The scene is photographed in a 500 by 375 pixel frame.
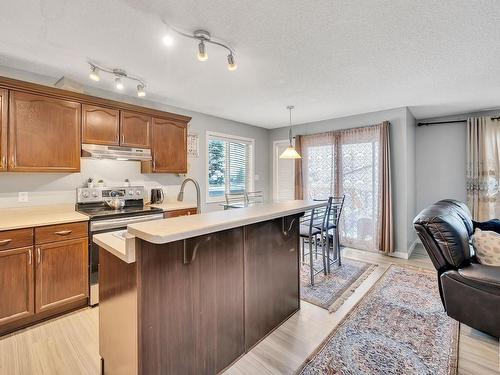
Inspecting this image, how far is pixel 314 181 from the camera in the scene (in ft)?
16.4

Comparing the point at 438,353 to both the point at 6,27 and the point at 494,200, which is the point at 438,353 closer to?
the point at 494,200

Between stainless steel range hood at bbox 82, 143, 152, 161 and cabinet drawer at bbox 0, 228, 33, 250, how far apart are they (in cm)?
99

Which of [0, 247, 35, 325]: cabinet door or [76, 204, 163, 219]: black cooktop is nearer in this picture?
[0, 247, 35, 325]: cabinet door

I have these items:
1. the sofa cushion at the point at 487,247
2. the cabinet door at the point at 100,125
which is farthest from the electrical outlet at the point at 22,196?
the sofa cushion at the point at 487,247

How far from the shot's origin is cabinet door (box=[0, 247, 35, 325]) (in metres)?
2.10

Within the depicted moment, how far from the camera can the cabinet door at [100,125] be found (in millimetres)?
2842

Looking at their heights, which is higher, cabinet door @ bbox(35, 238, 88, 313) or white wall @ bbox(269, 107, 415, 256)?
white wall @ bbox(269, 107, 415, 256)

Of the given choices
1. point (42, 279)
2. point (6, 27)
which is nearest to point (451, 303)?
point (42, 279)

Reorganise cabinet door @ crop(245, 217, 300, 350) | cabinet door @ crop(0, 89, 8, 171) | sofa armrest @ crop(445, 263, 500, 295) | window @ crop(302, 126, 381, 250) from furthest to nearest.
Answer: window @ crop(302, 126, 381, 250)
cabinet door @ crop(0, 89, 8, 171)
cabinet door @ crop(245, 217, 300, 350)
sofa armrest @ crop(445, 263, 500, 295)

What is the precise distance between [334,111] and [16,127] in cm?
420

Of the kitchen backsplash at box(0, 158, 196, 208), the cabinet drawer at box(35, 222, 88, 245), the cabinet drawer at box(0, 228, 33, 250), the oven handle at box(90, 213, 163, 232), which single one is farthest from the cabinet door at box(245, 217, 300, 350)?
the kitchen backsplash at box(0, 158, 196, 208)

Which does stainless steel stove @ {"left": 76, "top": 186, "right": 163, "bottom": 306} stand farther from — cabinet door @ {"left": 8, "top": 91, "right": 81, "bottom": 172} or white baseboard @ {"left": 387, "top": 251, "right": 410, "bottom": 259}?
white baseboard @ {"left": 387, "top": 251, "right": 410, "bottom": 259}

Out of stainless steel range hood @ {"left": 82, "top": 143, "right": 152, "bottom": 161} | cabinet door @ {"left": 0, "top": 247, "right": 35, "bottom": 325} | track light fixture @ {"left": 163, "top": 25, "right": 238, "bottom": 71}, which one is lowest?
cabinet door @ {"left": 0, "top": 247, "right": 35, "bottom": 325}

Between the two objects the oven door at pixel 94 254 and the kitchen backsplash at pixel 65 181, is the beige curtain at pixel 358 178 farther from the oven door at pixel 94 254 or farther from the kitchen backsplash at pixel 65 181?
the oven door at pixel 94 254
